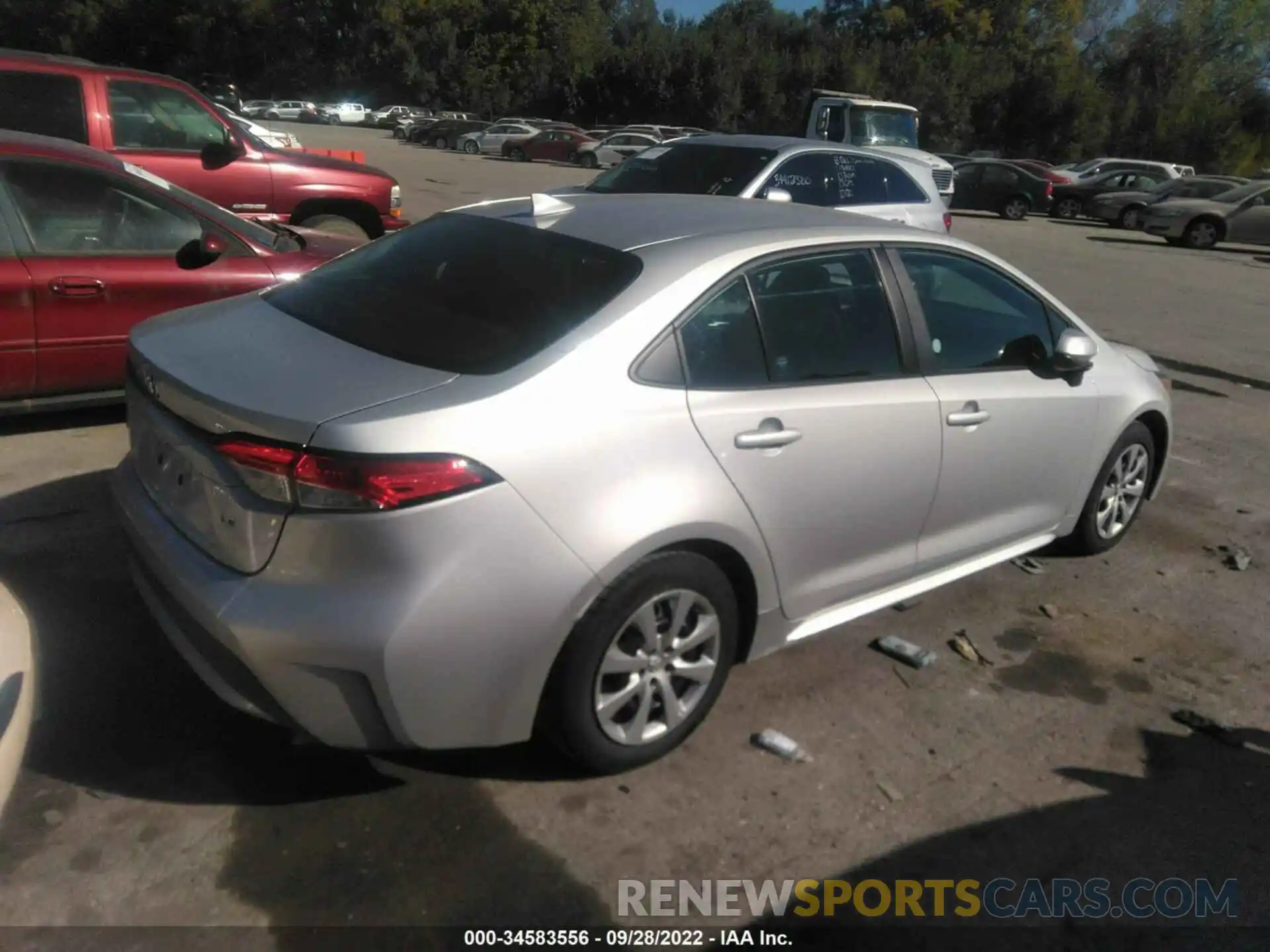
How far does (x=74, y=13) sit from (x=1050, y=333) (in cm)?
8075

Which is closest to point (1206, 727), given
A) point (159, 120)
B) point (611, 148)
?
point (159, 120)

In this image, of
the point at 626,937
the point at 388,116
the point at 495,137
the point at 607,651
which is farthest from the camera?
the point at 388,116

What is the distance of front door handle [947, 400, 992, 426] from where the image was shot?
3.93 metres

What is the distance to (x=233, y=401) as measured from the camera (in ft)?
9.44

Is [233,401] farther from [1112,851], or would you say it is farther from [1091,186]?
[1091,186]

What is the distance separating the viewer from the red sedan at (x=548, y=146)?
40.9 m

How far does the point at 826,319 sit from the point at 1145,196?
84.8ft

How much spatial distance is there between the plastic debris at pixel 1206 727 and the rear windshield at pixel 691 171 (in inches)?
239

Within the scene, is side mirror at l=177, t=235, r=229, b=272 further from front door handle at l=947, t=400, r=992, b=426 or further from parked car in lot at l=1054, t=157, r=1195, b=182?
parked car in lot at l=1054, t=157, r=1195, b=182

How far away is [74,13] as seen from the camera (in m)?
70.6

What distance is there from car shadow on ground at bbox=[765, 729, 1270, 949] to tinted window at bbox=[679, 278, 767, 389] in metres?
1.43

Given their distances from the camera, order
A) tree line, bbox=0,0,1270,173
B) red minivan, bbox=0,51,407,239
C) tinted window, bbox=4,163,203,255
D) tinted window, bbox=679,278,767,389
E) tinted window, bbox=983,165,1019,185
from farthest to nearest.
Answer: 1. tree line, bbox=0,0,1270,173
2. tinted window, bbox=983,165,1019,185
3. red minivan, bbox=0,51,407,239
4. tinted window, bbox=4,163,203,255
5. tinted window, bbox=679,278,767,389

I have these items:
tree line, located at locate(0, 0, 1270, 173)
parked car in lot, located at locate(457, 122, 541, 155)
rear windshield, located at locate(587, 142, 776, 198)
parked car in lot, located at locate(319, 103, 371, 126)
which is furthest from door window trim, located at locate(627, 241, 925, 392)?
parked car in lot, located at locate(319, 103, 371, 126)

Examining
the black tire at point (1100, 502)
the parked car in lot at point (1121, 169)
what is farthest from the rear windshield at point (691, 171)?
the parked car in lot at point (1121, 169)
